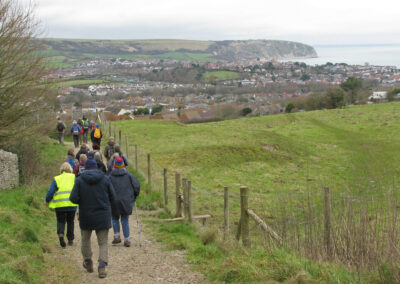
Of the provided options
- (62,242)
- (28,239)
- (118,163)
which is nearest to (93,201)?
(118,163)

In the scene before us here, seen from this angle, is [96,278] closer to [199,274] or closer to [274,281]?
[199,274]

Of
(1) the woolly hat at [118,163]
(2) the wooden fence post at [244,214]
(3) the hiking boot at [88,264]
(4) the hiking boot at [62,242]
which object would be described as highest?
(1) the woolly hat at [118,163]

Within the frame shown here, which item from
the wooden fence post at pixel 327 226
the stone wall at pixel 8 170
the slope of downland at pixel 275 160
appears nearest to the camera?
the wooden fence post at pixel 327 226

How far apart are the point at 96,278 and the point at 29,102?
12.9 meters

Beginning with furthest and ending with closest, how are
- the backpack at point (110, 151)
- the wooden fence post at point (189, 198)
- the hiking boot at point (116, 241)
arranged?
the backpack at point (110, 151), the wooden fence post at point (189, 198), the hiking boot at point (116, 241)

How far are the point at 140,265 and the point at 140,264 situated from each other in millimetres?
71

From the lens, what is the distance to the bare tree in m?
17.2

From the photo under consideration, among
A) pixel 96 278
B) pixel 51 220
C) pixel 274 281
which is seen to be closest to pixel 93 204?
pixel 96 278

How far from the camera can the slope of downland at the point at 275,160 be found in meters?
7.39

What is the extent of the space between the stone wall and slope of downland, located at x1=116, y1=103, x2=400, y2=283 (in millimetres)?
6080

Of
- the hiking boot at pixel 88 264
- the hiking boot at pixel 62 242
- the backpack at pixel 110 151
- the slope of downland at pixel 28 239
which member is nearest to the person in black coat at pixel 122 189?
the hiking boot at pixel 62 242

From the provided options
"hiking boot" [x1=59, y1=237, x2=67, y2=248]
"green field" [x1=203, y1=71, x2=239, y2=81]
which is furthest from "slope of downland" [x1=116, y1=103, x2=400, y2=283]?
"green field" [x1=203, y1=71, x2=239, y2=81]

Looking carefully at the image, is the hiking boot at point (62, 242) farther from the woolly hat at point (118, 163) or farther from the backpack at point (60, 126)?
the backpack at point (60, 126)

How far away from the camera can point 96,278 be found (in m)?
7.63
